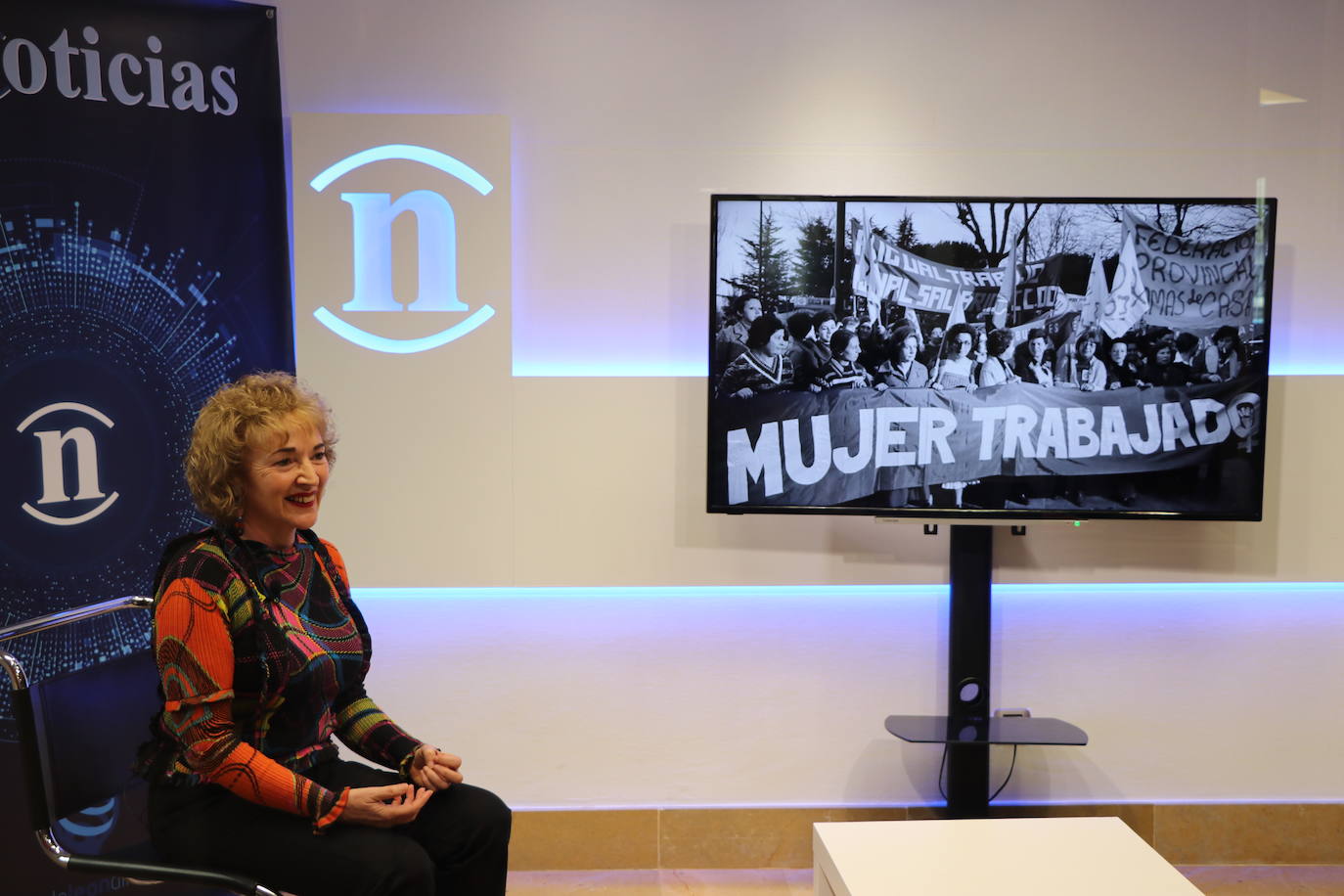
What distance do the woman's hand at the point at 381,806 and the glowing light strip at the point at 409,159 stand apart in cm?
171

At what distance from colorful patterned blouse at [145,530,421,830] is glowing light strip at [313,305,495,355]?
110cm

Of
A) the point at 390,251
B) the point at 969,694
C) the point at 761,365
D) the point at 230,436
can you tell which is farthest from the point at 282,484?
the point at 969,694

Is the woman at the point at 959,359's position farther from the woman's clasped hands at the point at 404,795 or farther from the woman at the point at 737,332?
the woman's clasped hands at the point at 404,795

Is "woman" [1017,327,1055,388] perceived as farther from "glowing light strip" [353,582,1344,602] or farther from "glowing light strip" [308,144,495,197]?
"glowing light strip" [308,144,495,197]

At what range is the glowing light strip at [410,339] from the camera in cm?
289

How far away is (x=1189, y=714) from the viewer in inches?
122

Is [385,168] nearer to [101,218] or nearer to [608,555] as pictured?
[101,218]

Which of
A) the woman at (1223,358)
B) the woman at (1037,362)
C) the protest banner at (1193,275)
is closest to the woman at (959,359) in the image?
the woman at (1037,362)

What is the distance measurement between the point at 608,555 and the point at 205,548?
1.38 meters

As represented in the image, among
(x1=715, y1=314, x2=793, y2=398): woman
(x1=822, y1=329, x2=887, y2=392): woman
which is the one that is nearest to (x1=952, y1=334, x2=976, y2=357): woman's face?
(x1=822, y1=329, x2=887, y2=392): woman

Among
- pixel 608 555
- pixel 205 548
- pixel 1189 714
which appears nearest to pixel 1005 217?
pixel 608 555

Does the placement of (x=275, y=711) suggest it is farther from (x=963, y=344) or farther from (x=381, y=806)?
(x=963, y=344)

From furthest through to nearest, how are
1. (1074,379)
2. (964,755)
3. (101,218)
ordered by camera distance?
(964,755)
(1074,379)
(101,218)

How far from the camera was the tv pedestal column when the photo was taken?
2.84m
